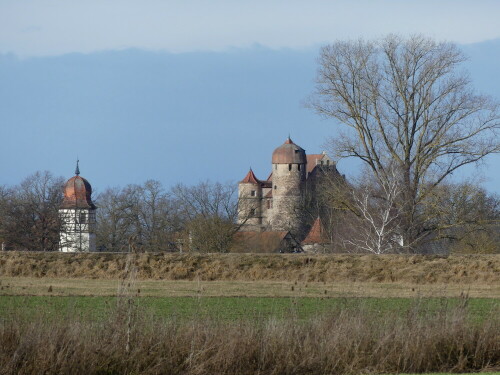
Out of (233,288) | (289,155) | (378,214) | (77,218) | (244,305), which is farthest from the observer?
(289,155)

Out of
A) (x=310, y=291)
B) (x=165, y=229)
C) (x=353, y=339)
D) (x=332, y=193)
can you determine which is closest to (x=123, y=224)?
(x=165, y=229)

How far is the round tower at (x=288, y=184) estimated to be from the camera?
98.8 m

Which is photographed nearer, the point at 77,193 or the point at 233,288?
the point at 233,288

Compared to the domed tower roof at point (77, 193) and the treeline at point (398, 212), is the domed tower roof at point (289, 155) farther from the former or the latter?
the treeline at point (398, 212)

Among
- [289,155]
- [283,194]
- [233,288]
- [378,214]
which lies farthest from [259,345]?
[289,155]

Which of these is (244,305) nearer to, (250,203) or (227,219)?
(227,219)

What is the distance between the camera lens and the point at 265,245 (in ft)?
285

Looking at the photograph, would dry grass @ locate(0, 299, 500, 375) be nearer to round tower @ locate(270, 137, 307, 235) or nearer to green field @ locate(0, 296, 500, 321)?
green field @ locate(0, 296, 500, 321)

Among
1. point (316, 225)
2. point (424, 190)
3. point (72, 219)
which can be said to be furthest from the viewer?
point (72, 219)

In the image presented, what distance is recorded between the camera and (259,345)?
13.8m

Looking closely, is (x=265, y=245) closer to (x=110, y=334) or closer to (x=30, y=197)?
(x=30, y=197)

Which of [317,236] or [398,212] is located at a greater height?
[398,212]

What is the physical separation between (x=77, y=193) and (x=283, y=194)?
23700 millimetres

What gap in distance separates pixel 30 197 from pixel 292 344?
3130 inches
